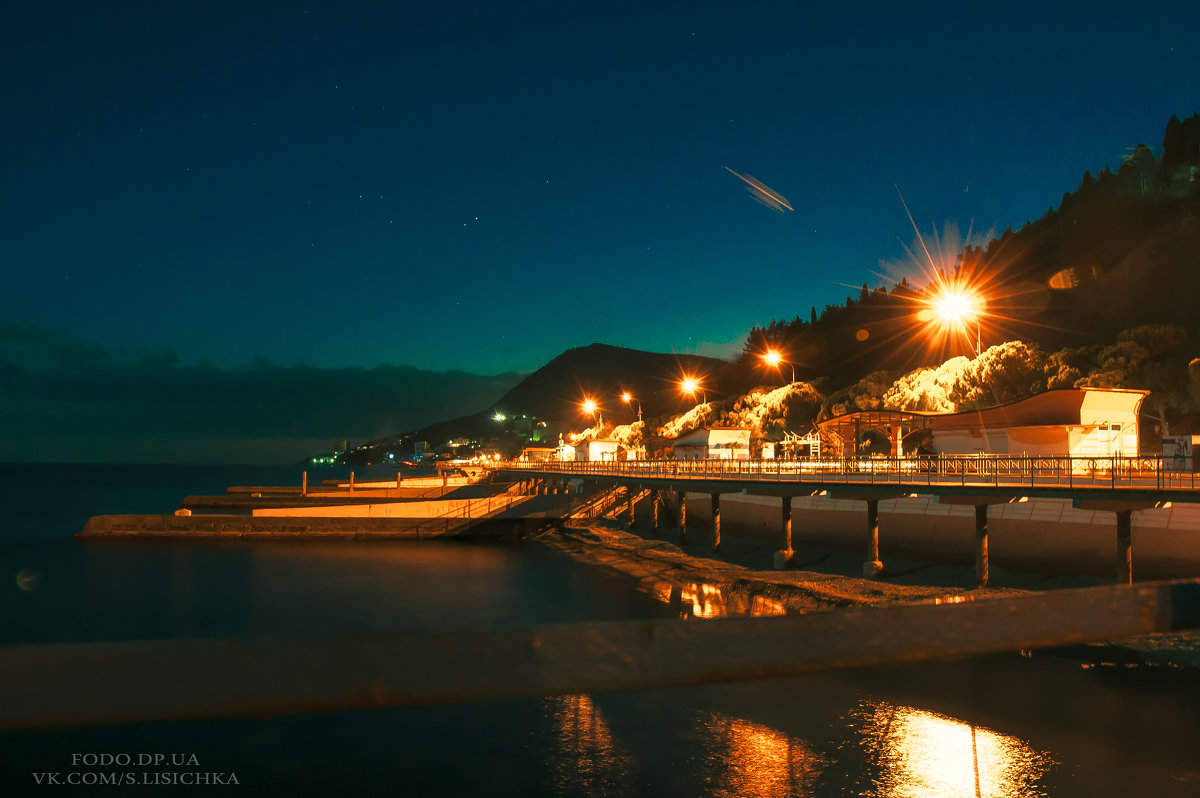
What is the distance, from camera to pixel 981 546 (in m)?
28.1

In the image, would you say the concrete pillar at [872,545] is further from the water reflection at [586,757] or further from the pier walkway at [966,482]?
the water reflection at [586,757]

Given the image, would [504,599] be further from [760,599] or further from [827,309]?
[827,309]

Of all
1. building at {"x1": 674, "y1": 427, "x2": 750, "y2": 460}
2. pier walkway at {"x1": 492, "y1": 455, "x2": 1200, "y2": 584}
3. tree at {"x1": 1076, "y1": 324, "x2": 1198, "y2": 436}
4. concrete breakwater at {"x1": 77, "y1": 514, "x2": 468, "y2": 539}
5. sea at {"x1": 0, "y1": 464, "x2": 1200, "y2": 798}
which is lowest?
concrete breakwater at {"x1": 77, "y1": 514, "x2": 468, "y2": 539}

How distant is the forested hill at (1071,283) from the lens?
100 m

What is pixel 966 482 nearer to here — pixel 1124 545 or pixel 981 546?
pixel 981 546

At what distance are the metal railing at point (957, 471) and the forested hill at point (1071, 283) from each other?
64359 mm

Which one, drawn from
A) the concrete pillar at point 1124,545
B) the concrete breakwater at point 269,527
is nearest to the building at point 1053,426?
the concrete pillar at point 1124,545

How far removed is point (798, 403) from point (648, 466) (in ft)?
113

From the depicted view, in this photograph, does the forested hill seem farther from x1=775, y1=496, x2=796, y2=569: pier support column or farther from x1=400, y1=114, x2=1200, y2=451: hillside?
x1=775, y1=496, x2=796, y2=569: pier support column

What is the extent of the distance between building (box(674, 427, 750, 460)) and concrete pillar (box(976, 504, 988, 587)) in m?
35.1

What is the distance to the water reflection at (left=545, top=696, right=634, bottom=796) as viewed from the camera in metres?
11.3

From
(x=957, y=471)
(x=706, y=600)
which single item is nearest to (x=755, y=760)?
(x=706, y=600)

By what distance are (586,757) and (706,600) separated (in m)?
17.6

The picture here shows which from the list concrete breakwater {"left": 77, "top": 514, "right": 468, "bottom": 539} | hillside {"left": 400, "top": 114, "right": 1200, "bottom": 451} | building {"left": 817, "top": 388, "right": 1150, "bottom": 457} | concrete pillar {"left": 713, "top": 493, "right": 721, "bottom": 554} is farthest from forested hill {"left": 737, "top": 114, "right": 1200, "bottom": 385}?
concrete breakwater {"left": 77, "top": 514, "right": 468, "bottom": 539}
